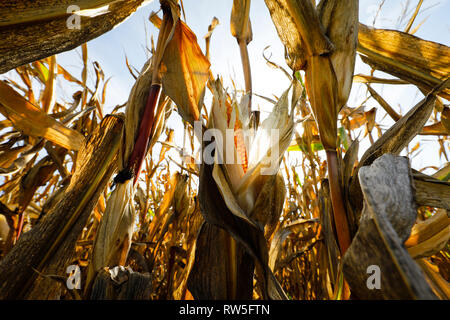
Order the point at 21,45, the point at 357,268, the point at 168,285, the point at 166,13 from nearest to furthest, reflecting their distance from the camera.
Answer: the point at 357,268
the point at 21,45
the point at 166,13
the point at 168,285

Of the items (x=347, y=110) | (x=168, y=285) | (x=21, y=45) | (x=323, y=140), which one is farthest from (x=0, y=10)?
(x=347, y=110)

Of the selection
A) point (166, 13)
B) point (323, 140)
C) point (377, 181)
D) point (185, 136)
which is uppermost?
point (185, 136)

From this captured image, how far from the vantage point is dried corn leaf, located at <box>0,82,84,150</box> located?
50 centimetres

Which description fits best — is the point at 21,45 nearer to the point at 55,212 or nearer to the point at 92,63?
the point at 55,212

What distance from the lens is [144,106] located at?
48cm

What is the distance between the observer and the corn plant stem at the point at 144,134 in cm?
44

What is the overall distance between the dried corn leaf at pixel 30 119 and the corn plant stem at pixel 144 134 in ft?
0.80

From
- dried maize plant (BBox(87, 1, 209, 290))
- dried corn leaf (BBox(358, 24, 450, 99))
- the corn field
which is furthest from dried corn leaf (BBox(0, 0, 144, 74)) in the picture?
dried corn leaf (BBox(358, 24, 450, 99))

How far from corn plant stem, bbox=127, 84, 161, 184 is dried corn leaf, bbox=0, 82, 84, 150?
0.24m

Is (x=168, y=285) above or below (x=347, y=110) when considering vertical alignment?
below

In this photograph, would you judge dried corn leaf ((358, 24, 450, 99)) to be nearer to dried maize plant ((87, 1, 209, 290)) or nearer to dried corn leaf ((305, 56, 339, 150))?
dried corn leaf ((305, 56, 339, 150))

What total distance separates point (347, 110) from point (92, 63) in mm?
1044

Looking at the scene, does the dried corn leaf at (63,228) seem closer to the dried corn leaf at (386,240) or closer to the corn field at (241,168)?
the corn field at (241,168)

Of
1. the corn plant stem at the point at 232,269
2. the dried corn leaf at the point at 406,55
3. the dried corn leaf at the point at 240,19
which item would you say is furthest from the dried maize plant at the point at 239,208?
the dried corn leaf at the point at 240,19
